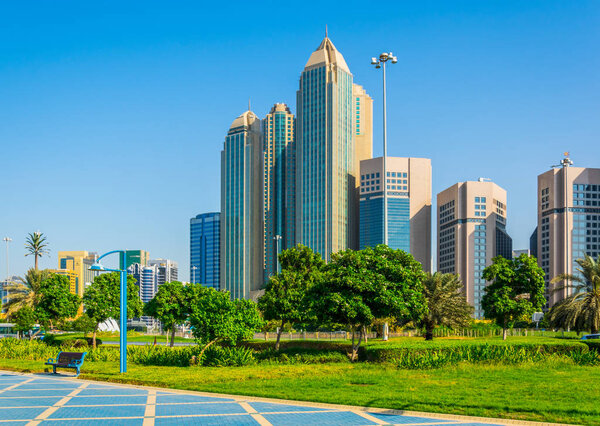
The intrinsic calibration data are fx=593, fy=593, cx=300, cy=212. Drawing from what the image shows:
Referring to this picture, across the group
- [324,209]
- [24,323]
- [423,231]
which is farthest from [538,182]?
[24,323]

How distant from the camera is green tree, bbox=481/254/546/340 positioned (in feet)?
123

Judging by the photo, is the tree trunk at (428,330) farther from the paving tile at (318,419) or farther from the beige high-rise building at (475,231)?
the beige high-rise building at (475,231)

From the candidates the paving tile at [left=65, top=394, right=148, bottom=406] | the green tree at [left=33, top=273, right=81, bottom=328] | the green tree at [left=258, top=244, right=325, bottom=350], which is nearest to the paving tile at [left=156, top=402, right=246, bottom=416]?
the paving tile at [left=65, top=394, right=148, bottom=406]

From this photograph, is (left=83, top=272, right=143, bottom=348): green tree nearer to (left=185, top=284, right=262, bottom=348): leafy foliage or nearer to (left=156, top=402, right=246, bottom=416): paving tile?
(left=185, top=284, right=262, bottom=348): leafy foliage

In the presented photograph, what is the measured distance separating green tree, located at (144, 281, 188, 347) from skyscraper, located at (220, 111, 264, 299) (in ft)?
442

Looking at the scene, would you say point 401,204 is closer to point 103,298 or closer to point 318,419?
point 103,298

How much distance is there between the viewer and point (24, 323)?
45844mm

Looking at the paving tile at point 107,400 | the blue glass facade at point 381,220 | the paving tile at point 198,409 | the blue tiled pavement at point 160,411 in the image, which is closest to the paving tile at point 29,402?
the blue tiled pavement at point 160,411

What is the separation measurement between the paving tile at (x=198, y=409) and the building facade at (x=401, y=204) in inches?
5409

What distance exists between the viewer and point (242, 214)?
177 meters

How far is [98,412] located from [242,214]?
163 meters

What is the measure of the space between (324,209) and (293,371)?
13576cm

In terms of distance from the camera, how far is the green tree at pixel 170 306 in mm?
38500

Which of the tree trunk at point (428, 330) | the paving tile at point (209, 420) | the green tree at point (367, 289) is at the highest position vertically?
the green tree at point (367, 289)
